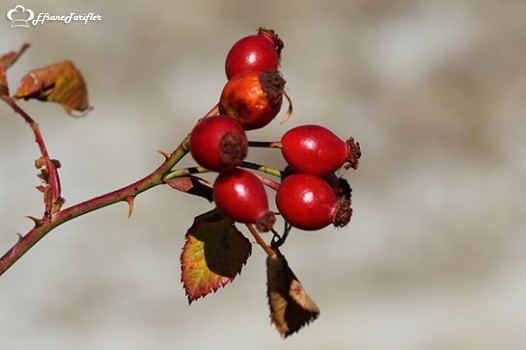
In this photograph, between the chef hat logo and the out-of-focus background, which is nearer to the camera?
the chef hat logo

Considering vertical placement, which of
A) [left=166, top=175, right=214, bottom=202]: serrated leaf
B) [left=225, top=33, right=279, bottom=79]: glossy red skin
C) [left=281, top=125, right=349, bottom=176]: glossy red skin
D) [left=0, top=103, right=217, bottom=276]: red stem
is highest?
[left=225, top=33, right=279, bottom=79]: glossy red skin

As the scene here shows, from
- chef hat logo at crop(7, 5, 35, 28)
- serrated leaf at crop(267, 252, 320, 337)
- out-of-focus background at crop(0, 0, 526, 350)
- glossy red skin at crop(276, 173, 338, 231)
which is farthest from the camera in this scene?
out-of-focus background at crop(0, 0, 526, 350)

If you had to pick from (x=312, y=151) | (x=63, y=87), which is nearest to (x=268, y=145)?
(x=312, y=151)

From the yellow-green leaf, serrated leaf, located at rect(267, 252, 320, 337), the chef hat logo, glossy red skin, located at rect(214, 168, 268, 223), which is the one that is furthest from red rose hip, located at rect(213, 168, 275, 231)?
the chef hat logo

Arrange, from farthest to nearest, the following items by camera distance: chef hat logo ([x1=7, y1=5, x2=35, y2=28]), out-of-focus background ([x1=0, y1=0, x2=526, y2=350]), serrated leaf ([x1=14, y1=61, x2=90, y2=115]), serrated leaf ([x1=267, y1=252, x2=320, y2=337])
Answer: out-of-focus background ([x1=0, y1=0, x2=526, y2=350]) < chef hat logo ([x1=7, y1=5, x2=35, y2=28]) < serrated leaf ([x1=267, y1=252, x2=320, y2=337]) < serrated leaf ([x1=14, y1=61, x2=90, y2=115])

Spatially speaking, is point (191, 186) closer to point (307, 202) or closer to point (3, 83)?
point (307, 202)

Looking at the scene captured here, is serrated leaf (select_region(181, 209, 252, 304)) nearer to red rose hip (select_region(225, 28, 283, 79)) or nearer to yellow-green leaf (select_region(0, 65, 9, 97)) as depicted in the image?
red rose hip (select_region(225, 28, 283, 79))
